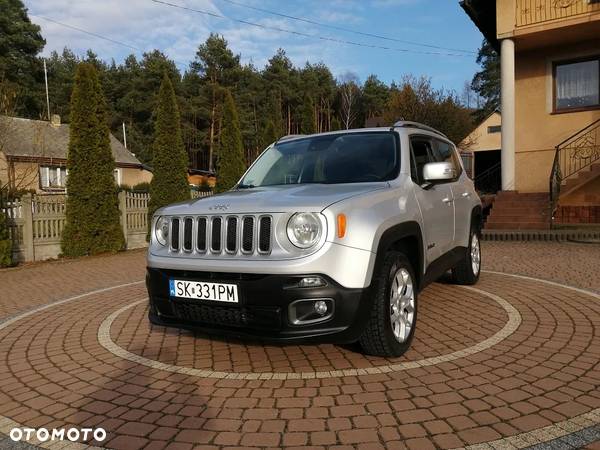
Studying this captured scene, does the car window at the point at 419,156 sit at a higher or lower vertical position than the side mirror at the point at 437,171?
higher

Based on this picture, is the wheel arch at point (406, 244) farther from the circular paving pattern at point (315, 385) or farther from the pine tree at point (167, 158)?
the pine tree at point (167, 158)

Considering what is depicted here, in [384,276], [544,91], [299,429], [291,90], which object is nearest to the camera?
[299,429]

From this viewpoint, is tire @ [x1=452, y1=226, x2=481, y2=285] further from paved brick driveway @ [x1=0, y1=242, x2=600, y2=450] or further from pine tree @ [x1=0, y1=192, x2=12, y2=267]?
A: pine tree @ [x1=0, y1=192, x2=12, y2=267]

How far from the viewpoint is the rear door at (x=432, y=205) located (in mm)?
4402

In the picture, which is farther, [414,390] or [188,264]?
[188,264]

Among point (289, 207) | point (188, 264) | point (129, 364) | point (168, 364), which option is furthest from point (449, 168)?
point (129, 364)

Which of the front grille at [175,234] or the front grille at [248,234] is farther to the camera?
the front grille at [175,234]

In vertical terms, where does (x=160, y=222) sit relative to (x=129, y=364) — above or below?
above

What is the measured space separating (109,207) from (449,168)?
11.1 metres

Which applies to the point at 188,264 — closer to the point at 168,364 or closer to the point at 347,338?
the point at 168,364

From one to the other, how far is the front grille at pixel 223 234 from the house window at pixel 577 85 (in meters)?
13.9

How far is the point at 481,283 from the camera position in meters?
6.66

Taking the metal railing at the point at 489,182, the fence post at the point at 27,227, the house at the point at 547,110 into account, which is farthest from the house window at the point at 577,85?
the fence post at the point at 27,227

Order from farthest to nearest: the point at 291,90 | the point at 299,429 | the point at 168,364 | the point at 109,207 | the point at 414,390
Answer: the point at 291,90
the point at 109,207
the point at 168,364
the point at 414,390
the point at 299,429
